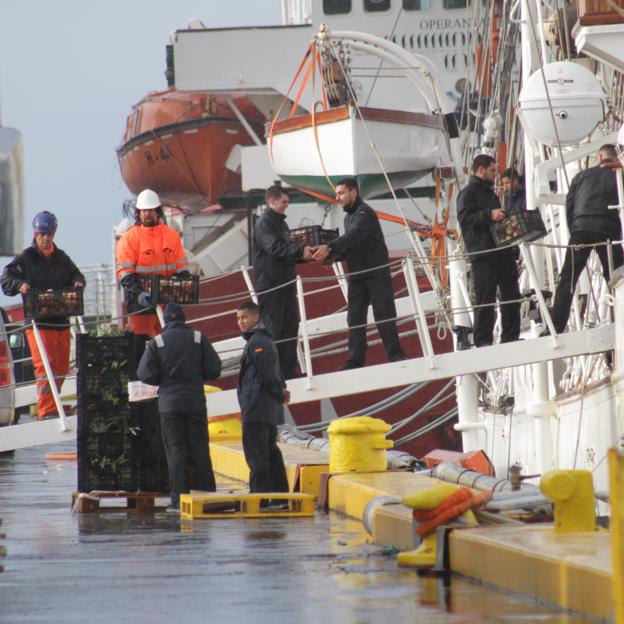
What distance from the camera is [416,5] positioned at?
3284cm

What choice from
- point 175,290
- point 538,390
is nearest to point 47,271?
point 175,290

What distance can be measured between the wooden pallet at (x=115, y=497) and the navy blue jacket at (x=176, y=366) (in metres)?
0.92

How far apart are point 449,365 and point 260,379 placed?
10.0 ft

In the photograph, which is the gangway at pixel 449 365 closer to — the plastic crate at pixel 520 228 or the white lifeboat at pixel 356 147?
the plastic crate at pixel 520 228

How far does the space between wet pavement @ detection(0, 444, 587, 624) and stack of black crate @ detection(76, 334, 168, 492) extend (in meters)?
0.64

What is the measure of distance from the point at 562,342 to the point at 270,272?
2653 mm

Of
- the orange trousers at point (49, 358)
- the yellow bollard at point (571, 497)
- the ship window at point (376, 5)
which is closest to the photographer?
the yellow bollard at point (571, 497)

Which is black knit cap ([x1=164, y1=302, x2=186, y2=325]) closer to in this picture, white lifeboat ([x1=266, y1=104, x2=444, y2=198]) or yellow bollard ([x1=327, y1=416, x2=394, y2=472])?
yellow bollard ([x1=327, y1=416, x2=394, y2=472])

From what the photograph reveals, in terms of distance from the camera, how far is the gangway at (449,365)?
1348 cm

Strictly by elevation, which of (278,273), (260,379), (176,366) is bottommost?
(260,379)

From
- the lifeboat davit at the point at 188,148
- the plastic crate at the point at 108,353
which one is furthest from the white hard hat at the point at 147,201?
the lifeboat davit at the point at 188,148

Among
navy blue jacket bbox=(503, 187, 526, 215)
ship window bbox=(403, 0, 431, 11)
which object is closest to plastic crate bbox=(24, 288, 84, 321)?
navy blue jacket bbox=(503, 187, 526, 215)

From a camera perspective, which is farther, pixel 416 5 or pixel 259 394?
pixel 416 5

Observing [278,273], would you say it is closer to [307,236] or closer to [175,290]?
[307,236]
